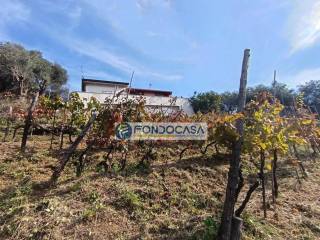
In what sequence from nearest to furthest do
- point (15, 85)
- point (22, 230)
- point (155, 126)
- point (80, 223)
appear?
point (22, 230) → point (80, 223) → point (155, 126) → point (15, 85)

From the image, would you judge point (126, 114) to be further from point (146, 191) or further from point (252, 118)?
point (252, 118)

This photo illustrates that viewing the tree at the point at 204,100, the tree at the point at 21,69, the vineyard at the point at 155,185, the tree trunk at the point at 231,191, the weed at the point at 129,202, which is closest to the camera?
the tree trunk at the point at 231,191

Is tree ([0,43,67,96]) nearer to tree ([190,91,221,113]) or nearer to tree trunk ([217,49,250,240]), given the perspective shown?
tree ([190,91,221,113])

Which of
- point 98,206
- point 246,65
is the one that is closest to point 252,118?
point 246,65

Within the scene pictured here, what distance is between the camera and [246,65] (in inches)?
150

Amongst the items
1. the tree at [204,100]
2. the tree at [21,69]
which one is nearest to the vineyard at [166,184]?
the tree at [21,69]

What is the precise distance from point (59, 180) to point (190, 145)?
3438 millimetres

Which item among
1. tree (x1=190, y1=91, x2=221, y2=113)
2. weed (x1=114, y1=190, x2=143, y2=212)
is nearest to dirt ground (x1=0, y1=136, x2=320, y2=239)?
weed (x1=114, y1=190, x2=143, y2=212)

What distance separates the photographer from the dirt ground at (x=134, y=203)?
3.60 m

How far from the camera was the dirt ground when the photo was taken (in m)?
3.60

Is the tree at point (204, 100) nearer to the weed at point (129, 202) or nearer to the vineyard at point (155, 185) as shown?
the vineyard at point (155, 185)

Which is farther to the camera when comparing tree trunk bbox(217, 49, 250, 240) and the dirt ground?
the dirt ground

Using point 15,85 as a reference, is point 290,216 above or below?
below

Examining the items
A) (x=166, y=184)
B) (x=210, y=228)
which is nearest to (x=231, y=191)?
(x=210, y=228)
